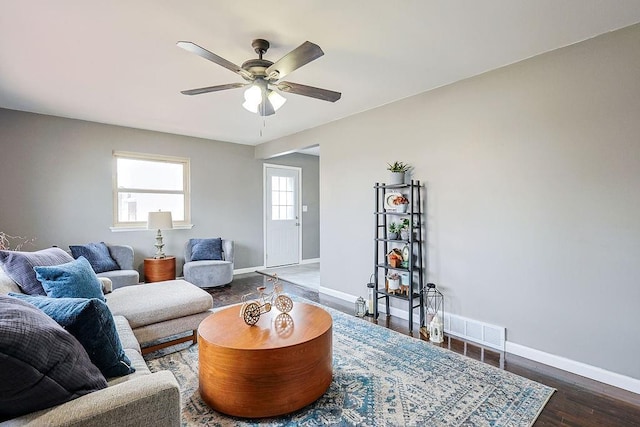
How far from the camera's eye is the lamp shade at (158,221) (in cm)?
467

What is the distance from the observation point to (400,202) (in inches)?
136

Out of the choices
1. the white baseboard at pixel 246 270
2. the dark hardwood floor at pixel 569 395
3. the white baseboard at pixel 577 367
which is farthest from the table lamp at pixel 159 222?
the white baseboard at pixel 577 367

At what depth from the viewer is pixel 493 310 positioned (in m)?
2.91

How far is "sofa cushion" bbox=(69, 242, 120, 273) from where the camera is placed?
4.15 meters

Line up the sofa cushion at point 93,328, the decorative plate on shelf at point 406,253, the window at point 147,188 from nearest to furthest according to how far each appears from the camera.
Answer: the sofa cushion at point 93,328
the decorative plate on shelf at point 406,253
the window at point 147,188

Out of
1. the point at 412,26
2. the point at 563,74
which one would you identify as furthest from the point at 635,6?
the point at 412,26

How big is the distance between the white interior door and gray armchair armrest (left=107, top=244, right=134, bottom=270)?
98.7 inches

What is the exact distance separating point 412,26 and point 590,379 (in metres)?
2.84

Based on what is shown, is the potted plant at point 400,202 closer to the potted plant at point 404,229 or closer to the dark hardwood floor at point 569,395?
the potted plant at point 404,229

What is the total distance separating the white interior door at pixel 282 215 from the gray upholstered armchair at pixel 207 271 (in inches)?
54.8

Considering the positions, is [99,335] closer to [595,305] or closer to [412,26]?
[412,26]

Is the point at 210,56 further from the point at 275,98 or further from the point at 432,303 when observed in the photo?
the point at 432,303

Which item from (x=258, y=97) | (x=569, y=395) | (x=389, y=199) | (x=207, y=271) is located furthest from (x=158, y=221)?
(x=569, y=395)

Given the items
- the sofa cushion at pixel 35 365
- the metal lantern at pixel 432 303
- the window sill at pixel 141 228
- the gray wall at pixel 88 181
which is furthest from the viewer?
the window sill at pixel 141 228
